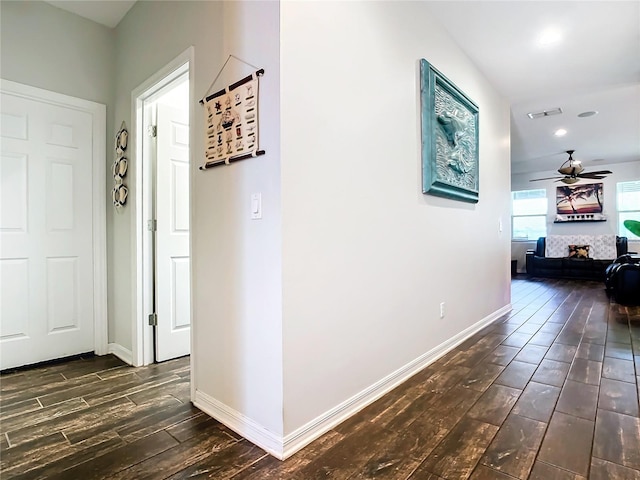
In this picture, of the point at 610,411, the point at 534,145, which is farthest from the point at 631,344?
the point at 534,145

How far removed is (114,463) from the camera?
1.45 metres

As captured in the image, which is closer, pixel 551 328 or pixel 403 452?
pixel 403 452

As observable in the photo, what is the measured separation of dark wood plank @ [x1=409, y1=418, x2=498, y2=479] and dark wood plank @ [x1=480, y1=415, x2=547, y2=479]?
4cm

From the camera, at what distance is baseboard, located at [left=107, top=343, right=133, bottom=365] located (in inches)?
105

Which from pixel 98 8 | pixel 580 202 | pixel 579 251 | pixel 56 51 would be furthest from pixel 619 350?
pixel 580 202

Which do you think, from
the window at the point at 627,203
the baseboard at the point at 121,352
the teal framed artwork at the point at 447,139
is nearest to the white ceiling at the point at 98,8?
the teal framed artwork at the point at 447,139

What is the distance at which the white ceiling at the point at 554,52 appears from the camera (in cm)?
264

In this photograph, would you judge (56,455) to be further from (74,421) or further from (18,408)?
(18,408)

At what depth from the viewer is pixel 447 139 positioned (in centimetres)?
278

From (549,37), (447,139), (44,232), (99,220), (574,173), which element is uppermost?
(549,37)

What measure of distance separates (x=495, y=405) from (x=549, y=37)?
2989 mm

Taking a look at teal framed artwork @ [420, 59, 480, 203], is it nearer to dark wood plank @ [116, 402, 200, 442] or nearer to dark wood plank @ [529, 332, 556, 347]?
dark wood plank @ [529, 332, 556, 347]

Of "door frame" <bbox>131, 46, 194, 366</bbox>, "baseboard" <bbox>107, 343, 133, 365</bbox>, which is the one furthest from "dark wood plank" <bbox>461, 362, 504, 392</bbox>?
"baseboard" <bbox>107, 343, 133, 365</bbox>

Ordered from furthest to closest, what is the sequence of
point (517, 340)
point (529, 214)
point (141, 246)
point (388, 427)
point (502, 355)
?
1. point (529, 214)
2. point (517, 340)
3. point (502, 355)
4. point (141, 246)
5. point (388, 427)
